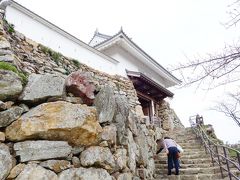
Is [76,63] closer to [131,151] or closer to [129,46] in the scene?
[131,151]

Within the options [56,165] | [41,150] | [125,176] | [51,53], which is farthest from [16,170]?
[51,53]

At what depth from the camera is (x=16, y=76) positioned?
323 centimetres

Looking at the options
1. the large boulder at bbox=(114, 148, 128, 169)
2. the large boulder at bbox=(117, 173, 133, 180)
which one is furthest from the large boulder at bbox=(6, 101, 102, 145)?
the large boulder at bbox=(117, 173, 133, 180)

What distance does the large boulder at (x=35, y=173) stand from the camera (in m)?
2.78

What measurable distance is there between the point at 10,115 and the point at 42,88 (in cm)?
51

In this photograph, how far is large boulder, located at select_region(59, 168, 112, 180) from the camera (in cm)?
308

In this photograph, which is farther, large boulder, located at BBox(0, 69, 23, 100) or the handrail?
the handrail

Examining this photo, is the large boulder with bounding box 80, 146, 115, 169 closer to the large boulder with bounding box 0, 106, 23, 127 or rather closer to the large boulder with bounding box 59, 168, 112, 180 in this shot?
the large boulder with bounding box 59, 168, 112, 180

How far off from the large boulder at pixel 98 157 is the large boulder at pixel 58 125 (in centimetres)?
11

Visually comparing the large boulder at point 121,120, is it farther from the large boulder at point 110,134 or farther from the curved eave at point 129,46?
the curved eave at point 129,46

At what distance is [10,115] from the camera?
303 cm

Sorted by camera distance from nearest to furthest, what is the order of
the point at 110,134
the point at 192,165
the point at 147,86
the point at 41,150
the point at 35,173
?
the point at 35,173
the point at 41,150
the point at 110,134
the point at 192,165
the point at 147,86

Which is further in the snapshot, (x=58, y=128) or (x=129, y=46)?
(x=129, y=46)

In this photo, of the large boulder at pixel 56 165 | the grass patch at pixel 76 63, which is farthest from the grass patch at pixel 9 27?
the large boulder at pixel 56 165
